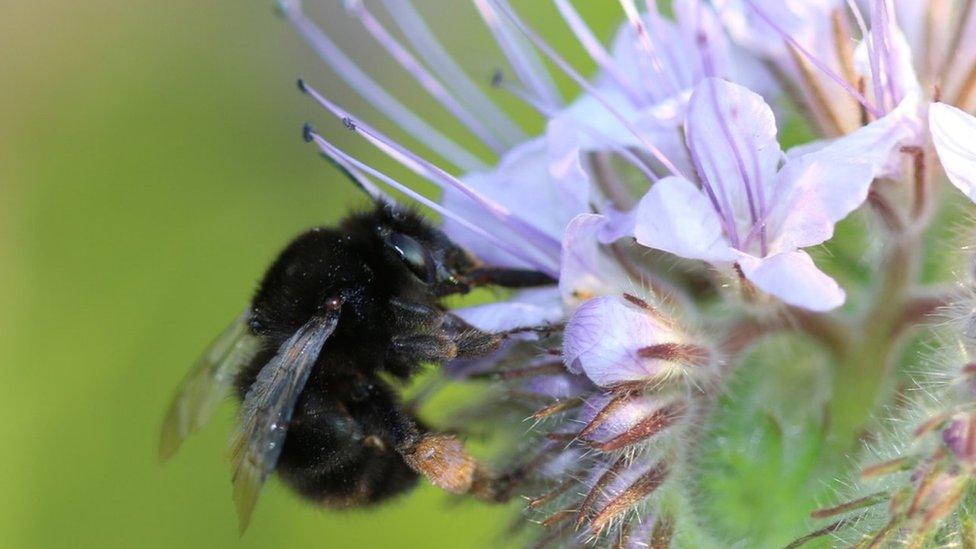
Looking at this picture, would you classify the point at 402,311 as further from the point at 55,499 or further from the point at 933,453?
the point at 55,499

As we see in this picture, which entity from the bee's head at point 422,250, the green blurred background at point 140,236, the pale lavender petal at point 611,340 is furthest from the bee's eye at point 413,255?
the green blurred background at point 140,236

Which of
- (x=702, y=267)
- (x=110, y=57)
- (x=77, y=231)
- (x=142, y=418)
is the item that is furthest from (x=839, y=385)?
(x=110, y=57)

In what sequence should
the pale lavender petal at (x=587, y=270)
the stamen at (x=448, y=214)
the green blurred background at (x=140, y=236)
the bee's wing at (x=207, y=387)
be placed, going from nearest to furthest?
1. the pale lavender petal at (x=587, y=270)
2. the stamen at (x=448, y=214)
3. the bee's wing at (x=207, y=387)
4. the green blurred background at (x=140, y=236)

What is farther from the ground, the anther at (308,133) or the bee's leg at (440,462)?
the anther at (308,133)

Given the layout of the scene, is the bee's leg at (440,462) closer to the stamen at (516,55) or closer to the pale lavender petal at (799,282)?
the pale lavender petal at (799,282)


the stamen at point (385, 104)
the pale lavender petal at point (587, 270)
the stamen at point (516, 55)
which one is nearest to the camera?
the pale lavender petal at point (587, 270)

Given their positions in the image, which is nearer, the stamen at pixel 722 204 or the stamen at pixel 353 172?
the stamen at pixel 722 204

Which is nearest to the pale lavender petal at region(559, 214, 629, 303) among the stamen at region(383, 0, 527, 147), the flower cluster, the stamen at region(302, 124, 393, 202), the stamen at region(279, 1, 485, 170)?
the flower cluster

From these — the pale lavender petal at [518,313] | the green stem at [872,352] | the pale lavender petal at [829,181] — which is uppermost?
the pale lavender petal at [829,181]

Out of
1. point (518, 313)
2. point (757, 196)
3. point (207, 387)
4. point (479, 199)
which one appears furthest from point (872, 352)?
point (207, 387)
